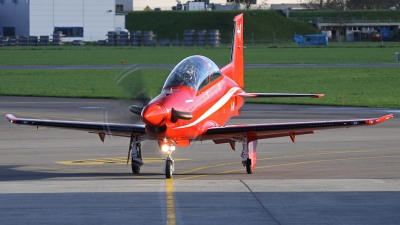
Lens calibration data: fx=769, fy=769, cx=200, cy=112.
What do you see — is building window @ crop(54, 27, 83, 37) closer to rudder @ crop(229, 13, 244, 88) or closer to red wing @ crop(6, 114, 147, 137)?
rudder @ crop(229, 13, 244, 88)

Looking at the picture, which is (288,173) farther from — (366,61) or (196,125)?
(366,61)

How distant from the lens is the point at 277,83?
49.3 metres

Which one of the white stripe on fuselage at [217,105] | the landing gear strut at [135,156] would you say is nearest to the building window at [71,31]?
the white stripe on fuselage at [217,105]

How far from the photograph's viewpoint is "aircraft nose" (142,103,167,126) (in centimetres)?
1496

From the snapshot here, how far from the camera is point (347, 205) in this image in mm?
12375

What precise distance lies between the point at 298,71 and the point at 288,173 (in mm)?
43716

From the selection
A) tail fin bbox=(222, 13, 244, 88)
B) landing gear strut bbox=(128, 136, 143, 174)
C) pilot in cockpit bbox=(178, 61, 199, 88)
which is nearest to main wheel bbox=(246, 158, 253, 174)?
pilot in cockpit bbox=(178, 61, 199, 88)

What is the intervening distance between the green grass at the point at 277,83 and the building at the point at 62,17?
155ft

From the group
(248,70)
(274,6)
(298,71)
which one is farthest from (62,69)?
(274,6)

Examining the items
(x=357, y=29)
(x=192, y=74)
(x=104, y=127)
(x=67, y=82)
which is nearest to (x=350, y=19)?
(x=357, y=29)

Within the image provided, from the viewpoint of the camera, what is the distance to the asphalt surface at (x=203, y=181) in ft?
38.2

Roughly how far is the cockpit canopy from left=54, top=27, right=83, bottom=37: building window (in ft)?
308

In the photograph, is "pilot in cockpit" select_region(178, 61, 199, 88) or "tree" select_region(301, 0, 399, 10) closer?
"pilot in cockpit" select_region(178, 61, 199, 88)

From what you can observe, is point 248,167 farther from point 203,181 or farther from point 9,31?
point 9,31
